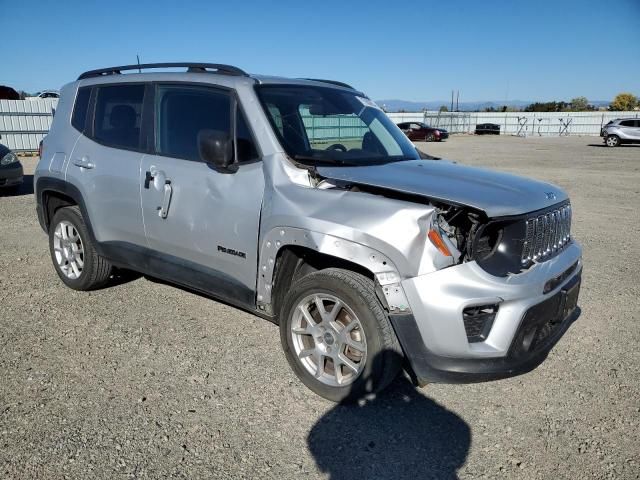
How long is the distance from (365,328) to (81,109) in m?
3.48

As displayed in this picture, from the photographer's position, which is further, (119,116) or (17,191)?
(17,191)

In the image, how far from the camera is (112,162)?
4285 millimetres

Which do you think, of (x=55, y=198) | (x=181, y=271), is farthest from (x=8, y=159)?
(x=181, y=271)

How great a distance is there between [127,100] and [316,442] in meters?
3.16

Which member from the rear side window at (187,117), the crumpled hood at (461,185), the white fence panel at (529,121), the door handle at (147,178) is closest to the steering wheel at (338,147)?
the crumpled hood at (461,185)

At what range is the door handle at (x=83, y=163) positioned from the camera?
446 cm

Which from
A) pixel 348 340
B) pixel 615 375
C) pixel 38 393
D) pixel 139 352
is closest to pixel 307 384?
pixel 348 340

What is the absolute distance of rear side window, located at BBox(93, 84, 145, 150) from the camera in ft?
13.8

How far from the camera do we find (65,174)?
15.4ft

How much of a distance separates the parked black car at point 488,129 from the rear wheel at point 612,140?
56.6 feet

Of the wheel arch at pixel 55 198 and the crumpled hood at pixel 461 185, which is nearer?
the crumpled hood at pixel 461 185

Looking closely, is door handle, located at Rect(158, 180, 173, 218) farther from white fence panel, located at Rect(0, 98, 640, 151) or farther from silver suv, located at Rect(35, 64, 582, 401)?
white fence panel, located at Rect(0, 98, 640, 151)

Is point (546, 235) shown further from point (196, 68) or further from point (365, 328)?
point (196, 68)

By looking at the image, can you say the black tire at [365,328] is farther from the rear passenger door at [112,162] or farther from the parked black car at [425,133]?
the parked black car at [425,133]
